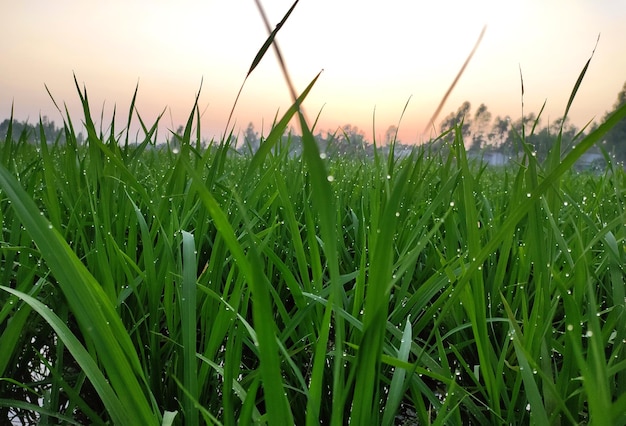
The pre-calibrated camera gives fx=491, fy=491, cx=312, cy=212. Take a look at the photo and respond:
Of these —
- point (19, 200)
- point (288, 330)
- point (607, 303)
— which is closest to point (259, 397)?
point (288, 330)

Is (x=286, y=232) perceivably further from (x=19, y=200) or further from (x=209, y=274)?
(x=19, y=200)

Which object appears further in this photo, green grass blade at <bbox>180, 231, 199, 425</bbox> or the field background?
green grass blade at <bbox>180, 231, 199, 425</bbox>

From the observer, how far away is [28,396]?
2.36 feet

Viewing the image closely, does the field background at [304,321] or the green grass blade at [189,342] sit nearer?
the field background at [304,321]

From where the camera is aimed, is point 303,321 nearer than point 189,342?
No

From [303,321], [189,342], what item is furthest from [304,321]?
[189,342]

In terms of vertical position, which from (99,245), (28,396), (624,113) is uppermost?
(624,113)

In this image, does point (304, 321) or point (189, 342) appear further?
point (304, 321)

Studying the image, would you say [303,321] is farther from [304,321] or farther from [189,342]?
[189,342]

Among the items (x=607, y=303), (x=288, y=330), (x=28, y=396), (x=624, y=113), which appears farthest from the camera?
(x=607, y=303)

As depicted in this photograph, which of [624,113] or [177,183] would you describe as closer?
[624,113]

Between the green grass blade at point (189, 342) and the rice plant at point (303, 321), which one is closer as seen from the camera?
the rice plant at point (303, 321)

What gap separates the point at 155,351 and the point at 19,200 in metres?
0.31

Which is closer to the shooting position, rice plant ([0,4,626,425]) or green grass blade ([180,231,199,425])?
rice plant ([0,4,626,425])
